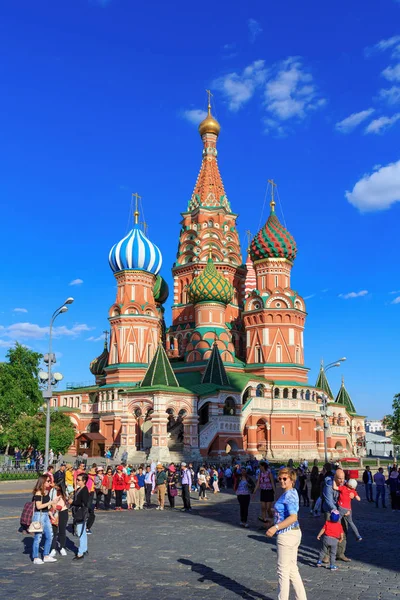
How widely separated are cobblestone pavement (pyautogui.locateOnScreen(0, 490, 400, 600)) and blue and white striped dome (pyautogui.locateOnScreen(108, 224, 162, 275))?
37947mm

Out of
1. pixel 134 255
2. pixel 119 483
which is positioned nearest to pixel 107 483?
pixel 119 483

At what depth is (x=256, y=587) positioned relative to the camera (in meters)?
8.71

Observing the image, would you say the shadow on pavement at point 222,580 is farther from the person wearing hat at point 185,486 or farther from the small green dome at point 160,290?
the small green dome at point 160,290

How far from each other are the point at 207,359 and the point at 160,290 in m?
12.6

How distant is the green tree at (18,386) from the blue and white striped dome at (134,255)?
10.2m

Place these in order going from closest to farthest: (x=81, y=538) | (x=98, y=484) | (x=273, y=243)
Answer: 1. (x=81, y=538)
2. (x=98, y=484)
3. (x=273, y=243)

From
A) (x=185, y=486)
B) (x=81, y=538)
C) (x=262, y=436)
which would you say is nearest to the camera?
(x=81, y=538)

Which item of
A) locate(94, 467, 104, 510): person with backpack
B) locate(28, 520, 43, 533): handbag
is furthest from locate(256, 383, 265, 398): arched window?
locate(28, 520, 43, 533): handbag

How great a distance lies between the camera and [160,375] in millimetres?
41906

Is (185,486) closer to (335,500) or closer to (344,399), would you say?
(335,500)

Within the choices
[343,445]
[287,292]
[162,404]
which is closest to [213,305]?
[287,292]

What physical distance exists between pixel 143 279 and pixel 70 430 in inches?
548

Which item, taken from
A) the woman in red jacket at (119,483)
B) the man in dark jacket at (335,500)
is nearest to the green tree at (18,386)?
the woman in red jacket at (119,483)

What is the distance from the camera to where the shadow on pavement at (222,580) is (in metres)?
8.25
